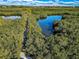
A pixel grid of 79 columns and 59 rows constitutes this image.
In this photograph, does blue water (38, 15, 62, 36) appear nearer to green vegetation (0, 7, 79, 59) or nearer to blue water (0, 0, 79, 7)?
blue water (0, 0, 79, 7)

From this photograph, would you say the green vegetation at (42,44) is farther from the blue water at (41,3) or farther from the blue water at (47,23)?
the blue water at (41,3)

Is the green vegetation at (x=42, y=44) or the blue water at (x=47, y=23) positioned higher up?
the green vegetation at (x=42, y=44)

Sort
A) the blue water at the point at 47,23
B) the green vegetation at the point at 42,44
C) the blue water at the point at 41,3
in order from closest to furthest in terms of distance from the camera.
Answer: the green vegetation at the point at 42,44 → the blue water at the point at 47,23 → the blue water at the point at 41,3

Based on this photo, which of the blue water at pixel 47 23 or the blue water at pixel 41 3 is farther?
the blue water at pixel 41 3

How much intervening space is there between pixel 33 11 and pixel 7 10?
348 centimetres

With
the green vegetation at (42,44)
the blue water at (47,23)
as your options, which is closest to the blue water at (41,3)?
the blue water at (47,23)

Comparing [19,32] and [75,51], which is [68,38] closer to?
[75,51]

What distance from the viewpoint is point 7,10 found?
1292 inches

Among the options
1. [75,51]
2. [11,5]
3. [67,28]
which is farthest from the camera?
[11,5]

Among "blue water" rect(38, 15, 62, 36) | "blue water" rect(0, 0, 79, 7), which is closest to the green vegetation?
"blue water" rect(38, 15, 62, 36)

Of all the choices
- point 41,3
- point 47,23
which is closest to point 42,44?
point 47,23

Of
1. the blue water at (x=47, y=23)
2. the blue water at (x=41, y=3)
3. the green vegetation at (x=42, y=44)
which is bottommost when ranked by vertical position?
the blue water at (x=47, y=23)

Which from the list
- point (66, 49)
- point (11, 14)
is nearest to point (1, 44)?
point (66, 49)

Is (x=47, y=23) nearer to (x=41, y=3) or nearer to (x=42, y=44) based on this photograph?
(x=41, y=3)
